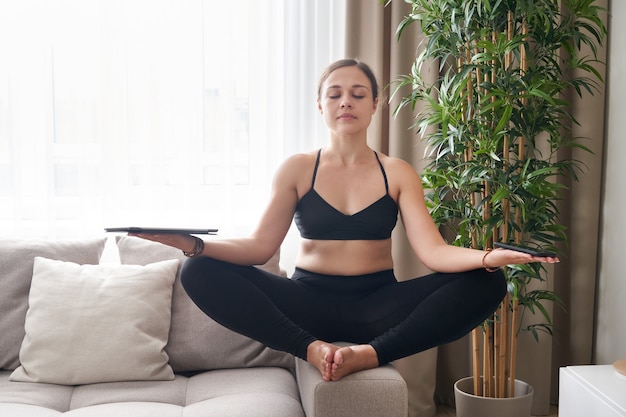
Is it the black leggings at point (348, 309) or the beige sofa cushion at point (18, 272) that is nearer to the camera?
the black leggings at point (348, 309)

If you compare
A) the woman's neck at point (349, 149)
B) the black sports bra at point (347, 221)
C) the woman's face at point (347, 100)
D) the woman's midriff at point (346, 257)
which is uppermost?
the woman's face at point (347, 100)

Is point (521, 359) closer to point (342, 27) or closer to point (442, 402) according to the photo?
point (442, 402)

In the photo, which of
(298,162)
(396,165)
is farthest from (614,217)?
(298,162)

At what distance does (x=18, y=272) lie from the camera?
2.37 meters

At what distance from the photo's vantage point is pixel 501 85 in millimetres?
2531

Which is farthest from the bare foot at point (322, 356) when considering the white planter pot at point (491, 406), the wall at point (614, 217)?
the wall at point (614, 217)

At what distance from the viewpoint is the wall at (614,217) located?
9.57 ft

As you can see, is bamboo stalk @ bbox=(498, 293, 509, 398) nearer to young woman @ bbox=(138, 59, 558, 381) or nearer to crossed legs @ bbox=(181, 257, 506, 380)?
young woman @ bbox=(138, 59, 558, 381)

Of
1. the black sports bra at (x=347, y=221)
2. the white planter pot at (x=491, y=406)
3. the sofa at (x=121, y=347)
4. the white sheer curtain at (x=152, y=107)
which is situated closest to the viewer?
the sofa at (x=121, y=347)

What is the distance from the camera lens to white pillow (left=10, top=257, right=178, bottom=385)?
7.20ft

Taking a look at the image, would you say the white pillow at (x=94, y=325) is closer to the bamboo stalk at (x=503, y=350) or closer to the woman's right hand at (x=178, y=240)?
the woman's right hand at (x=178, y=240)

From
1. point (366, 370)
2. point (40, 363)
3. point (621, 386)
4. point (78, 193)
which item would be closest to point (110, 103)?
point (78, 193)

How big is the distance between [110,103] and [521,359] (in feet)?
6.92

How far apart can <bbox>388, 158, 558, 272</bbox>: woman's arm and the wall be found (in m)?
1.08
